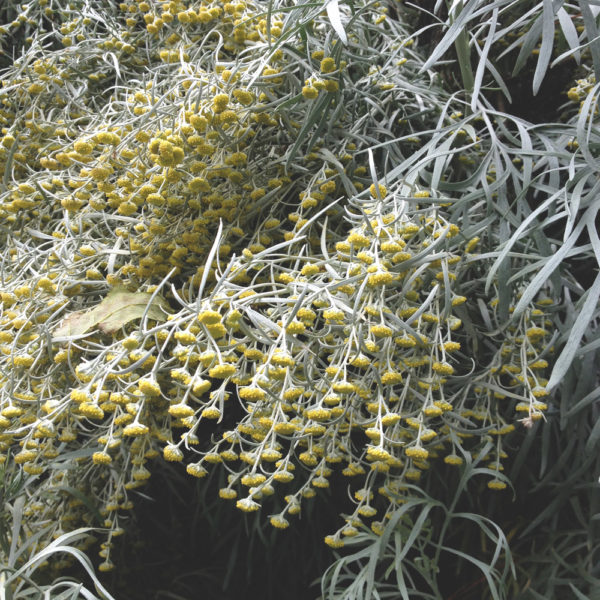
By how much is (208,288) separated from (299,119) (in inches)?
13.8

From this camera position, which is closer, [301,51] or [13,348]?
[13,348]

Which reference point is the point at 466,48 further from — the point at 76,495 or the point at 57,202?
the point at 76,495

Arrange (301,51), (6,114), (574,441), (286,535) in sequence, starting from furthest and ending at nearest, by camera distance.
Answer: (6,114) → (286,535) → (301,51) → (574,441)

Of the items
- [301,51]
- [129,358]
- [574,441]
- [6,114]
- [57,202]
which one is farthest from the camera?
[6,114]

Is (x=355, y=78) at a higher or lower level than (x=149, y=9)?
lower

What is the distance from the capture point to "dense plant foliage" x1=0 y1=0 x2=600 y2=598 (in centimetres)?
78

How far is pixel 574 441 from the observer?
3.09 feet

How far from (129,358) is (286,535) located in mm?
535

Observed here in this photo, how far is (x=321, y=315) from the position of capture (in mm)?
908

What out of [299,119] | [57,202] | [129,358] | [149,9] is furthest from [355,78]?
[129,358]

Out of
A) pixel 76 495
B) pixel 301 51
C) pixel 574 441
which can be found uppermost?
Result: pixel 301 51

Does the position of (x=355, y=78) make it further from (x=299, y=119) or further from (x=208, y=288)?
(x=208, y=288)

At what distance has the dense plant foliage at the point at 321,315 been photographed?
0.78 meters

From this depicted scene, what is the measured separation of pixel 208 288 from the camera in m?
1.02
